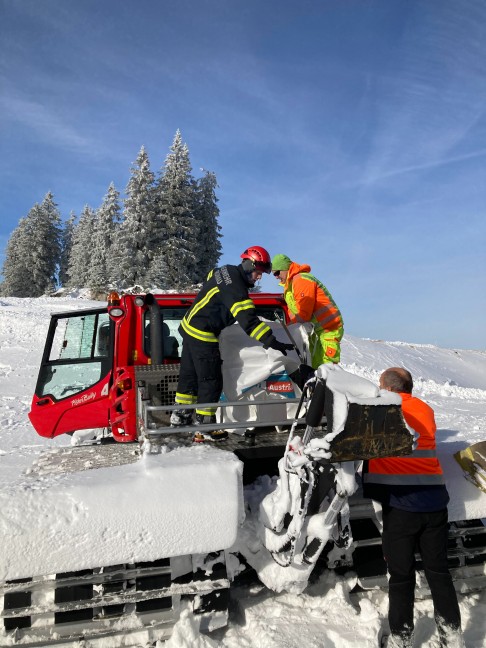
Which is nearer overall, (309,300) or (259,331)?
(259,331)

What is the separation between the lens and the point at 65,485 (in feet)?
7.73

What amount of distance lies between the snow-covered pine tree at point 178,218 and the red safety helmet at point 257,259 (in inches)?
1173

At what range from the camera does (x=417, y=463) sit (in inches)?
109

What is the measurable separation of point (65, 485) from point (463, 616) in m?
2.56

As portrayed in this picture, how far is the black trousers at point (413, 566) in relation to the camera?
8.84ft

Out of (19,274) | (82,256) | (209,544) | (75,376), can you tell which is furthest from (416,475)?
(19,274)

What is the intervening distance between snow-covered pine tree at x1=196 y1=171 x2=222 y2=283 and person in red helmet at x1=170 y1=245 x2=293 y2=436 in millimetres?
33949

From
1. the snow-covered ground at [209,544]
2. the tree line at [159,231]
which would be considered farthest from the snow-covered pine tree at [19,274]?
the snow-covered ground at [209,544]

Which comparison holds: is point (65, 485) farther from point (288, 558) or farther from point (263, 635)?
point (263, 635)

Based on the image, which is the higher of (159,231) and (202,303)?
(159,231)

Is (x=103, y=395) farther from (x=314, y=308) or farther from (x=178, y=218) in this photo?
(x=178, y=218)

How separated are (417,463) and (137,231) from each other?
112ft

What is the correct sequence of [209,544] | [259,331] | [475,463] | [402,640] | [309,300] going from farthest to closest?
[309,300]
[259,331]
[475,463]
[402,640]
[209,544]

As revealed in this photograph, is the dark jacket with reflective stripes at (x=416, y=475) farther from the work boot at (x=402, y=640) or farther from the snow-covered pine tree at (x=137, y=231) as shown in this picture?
the snow-covered pine tree at (x=137, y=231)
